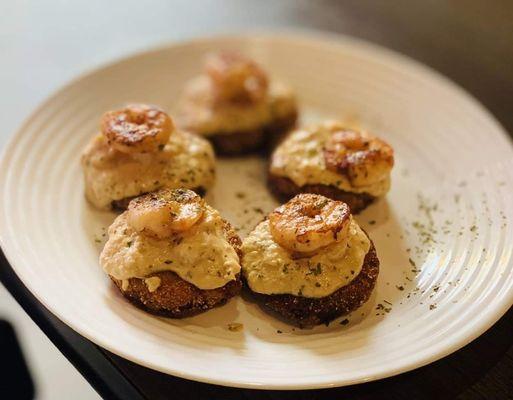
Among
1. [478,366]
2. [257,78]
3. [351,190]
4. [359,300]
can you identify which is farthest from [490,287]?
[257,78]

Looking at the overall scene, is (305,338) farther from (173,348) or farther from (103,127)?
(103,127)

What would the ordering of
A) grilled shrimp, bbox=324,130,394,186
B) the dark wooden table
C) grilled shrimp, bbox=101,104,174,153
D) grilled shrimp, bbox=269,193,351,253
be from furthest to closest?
grilled shrimp, bbox=324,130,394,186
grilled shrimp, bbox=101,104,174,153
grilled shrimp, bbox=269,193,351,253
the dark wooden table

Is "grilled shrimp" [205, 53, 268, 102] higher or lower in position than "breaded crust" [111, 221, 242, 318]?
higher

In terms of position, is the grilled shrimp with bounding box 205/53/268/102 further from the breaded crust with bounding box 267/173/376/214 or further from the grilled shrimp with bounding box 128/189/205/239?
the grilled shrimp with bounding box 128/189/205/239

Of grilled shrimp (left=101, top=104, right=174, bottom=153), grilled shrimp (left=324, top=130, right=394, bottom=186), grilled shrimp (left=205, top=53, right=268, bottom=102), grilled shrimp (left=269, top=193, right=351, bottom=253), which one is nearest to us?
grilled shrimp (left=269, top=193, right=351, bottom=253)

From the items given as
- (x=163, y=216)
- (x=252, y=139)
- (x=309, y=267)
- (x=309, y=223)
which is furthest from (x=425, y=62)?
(x=163, y=216)

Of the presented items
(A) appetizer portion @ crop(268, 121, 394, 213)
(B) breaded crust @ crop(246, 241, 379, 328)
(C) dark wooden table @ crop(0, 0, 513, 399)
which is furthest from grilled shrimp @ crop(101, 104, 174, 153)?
(B) breaded crust @ crop(246, 241, 379, 328)
